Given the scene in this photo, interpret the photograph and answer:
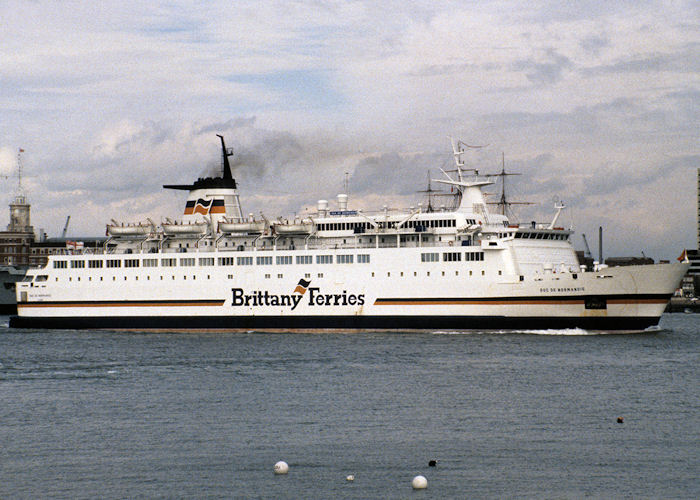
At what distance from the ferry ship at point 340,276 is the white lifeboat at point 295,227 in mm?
63

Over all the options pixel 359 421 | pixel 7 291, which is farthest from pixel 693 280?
pixel 359 421

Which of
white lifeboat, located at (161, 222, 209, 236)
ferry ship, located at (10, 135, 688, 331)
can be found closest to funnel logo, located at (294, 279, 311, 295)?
Answer: ferry ship, located at (10, 135, 688, 331)

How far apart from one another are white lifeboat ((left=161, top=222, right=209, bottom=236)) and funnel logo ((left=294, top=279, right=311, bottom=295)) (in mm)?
7938

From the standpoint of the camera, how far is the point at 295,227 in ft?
163

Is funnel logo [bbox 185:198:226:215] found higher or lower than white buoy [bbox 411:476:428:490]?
higher

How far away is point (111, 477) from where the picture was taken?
1906cm

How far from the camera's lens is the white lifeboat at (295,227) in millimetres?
49375

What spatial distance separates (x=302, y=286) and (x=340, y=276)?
7.22ft

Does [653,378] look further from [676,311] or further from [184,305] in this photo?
[676,311]

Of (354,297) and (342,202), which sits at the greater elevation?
(342,202)

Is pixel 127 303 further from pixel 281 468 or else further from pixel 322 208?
pixel 281 468

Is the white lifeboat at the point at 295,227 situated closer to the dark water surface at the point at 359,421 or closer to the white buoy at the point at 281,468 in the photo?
the dark water surface at the point at 359,421

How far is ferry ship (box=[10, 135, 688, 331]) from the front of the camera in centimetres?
4341

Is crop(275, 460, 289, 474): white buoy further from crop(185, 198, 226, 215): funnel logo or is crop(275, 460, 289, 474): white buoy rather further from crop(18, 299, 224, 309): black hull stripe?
crop(185, 198, 226, 215): funnel logo
